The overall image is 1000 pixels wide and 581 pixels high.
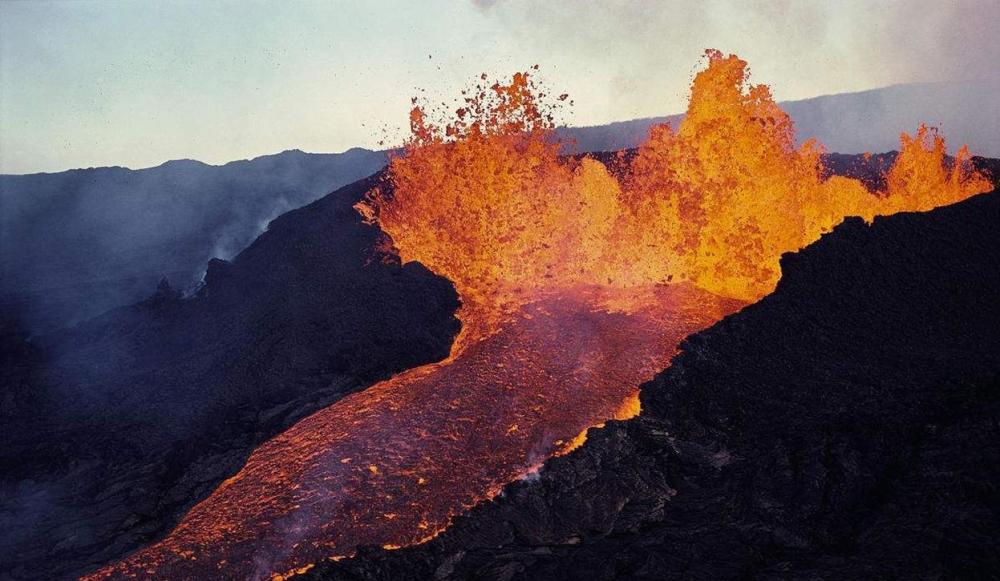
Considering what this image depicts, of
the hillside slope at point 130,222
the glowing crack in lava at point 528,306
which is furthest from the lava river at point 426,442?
the hillside slope at point 130,222

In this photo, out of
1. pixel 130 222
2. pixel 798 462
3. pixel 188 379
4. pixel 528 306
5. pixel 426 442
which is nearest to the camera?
pixel 798 462

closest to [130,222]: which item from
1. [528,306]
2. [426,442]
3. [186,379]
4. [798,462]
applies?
[186,379]

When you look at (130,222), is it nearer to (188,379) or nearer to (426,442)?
(188,379)

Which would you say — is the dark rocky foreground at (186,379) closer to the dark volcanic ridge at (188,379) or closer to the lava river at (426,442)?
the dark volcanic ridge at (188,379)

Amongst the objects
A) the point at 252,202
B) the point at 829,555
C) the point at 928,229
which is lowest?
the point at 829,555

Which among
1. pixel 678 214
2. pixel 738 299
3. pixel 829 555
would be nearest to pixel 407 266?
pixel 678 214

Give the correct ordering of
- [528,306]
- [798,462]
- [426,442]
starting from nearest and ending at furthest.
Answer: [798,462] → [426,442] → [528,306]

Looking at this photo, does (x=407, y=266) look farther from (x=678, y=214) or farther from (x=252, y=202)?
(x=252, y=202)
